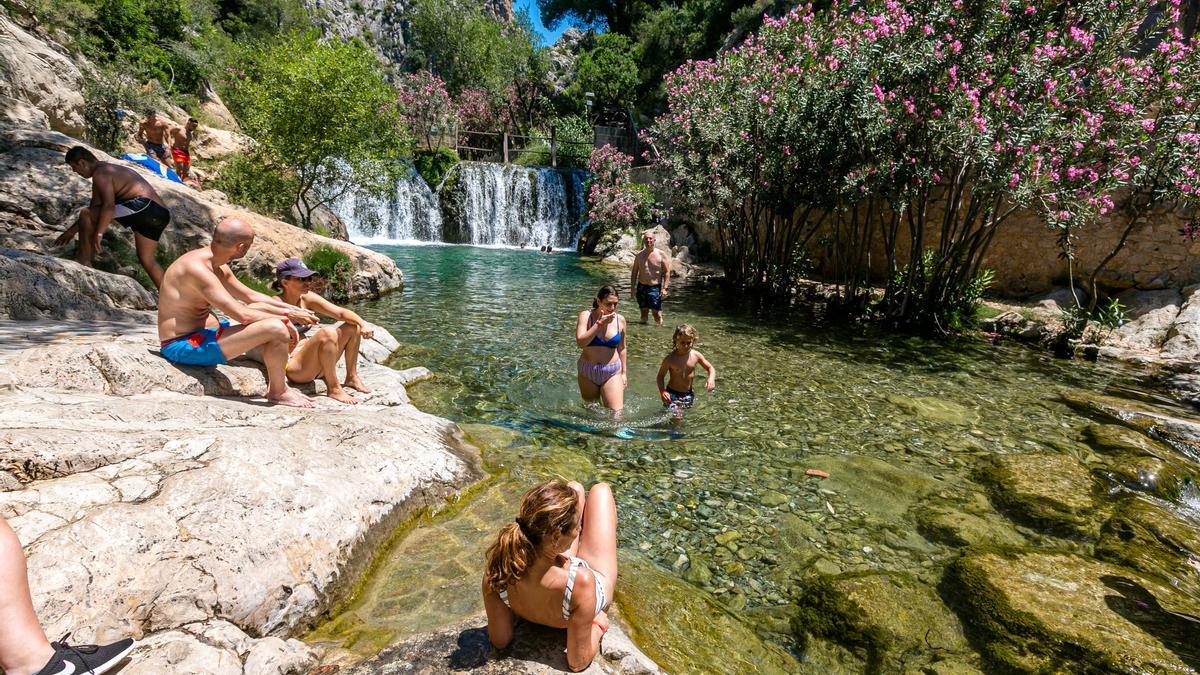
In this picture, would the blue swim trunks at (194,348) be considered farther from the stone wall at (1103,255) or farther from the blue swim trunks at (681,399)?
the stone wall at (1103,255)

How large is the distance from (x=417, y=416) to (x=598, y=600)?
340cm

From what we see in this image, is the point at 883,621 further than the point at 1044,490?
No

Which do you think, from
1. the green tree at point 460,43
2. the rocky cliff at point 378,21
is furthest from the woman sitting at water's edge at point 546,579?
the rocky cliff at point 378,21

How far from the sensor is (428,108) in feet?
119

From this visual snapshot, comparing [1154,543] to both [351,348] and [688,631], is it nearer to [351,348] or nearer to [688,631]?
[688,631]

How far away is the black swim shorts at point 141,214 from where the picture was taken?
7172 millimetres

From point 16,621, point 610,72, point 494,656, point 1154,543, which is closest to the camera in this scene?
point 16,621

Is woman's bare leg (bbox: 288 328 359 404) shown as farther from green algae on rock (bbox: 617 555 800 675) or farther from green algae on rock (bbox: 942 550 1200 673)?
green algae on rock (bbox: 942 550 1200 673)

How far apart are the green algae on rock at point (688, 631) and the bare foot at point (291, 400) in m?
3.26

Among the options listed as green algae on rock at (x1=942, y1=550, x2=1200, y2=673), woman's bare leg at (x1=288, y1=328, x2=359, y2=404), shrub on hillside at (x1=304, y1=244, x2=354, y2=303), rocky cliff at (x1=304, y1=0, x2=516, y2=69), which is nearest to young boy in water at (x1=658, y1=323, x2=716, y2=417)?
green algae on rock at (x1=942, y1=550, x2=1200, y2=673)

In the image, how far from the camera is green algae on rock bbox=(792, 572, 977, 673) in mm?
3449

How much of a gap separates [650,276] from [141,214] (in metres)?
8.23

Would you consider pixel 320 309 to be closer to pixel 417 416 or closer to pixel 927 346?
pixel 417 416

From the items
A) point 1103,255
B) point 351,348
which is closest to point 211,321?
point 351,348
